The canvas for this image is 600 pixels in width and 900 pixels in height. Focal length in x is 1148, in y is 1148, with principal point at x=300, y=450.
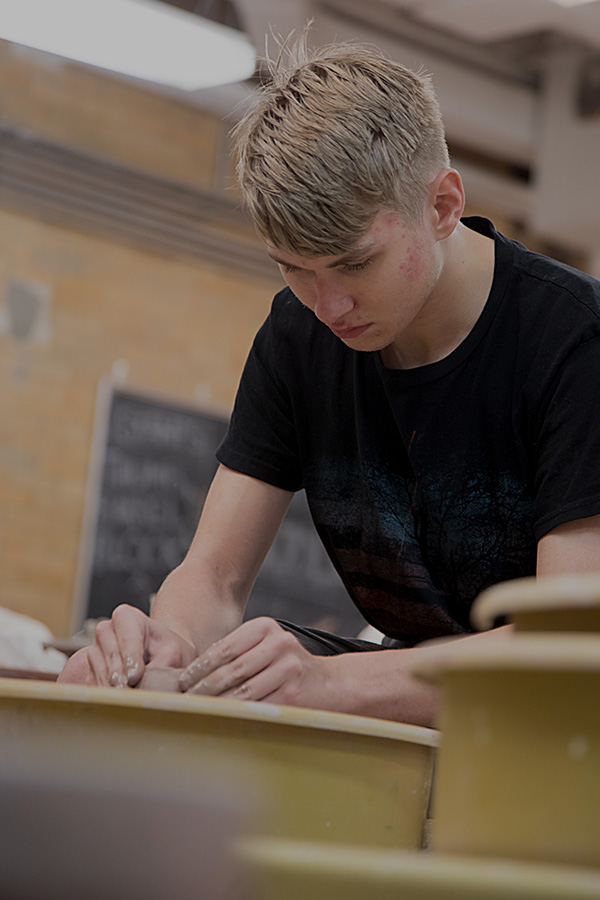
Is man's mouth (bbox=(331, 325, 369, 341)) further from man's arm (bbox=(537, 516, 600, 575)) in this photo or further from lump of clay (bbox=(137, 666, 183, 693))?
lump of clay (bbox=(137, 666, 183, 693))

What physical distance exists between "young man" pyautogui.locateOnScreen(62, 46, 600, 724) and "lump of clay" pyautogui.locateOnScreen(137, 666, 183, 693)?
2 cm

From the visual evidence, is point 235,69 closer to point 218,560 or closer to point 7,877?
point 218,560

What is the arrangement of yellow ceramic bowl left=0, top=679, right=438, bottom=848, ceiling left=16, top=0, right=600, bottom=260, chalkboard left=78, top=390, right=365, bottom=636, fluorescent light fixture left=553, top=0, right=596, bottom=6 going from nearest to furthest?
yellow ceramic bowl left=0, top=679, right=438, bottom=848 < fluorescent light fixture left=553, top=0, right=596, bottom=6 < ceiling left=16, top=0, right=600, bottom=260 < chalkboard left=78, top=390, right=365, bottom=636

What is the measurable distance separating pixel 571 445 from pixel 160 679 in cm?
52

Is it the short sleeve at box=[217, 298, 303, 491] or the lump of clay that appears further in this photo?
the short sleeve at box=[217, 298, 303, 491]

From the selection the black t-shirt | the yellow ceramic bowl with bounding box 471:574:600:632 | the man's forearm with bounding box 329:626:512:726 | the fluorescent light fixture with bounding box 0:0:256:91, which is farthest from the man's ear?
the fluorescent light fixture with bounding box 0:0:256:91

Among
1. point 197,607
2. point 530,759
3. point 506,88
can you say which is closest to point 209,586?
point 197,607

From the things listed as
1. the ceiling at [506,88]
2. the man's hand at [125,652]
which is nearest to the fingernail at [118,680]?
the man's hand at [125,652]

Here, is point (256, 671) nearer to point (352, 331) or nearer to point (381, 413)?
point (352, 331)

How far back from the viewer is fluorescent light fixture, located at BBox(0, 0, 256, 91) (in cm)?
384

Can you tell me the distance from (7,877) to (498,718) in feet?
1.05

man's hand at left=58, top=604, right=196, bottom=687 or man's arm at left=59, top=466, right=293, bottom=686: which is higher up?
man's arm at left=59, top=466, right=293, bottom=686

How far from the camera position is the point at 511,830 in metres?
0.48

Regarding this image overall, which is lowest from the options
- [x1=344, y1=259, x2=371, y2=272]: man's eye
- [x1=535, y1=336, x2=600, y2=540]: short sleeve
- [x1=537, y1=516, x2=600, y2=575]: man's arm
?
[x1=537, y1=516, x2=600, y2=575]: man's arm
